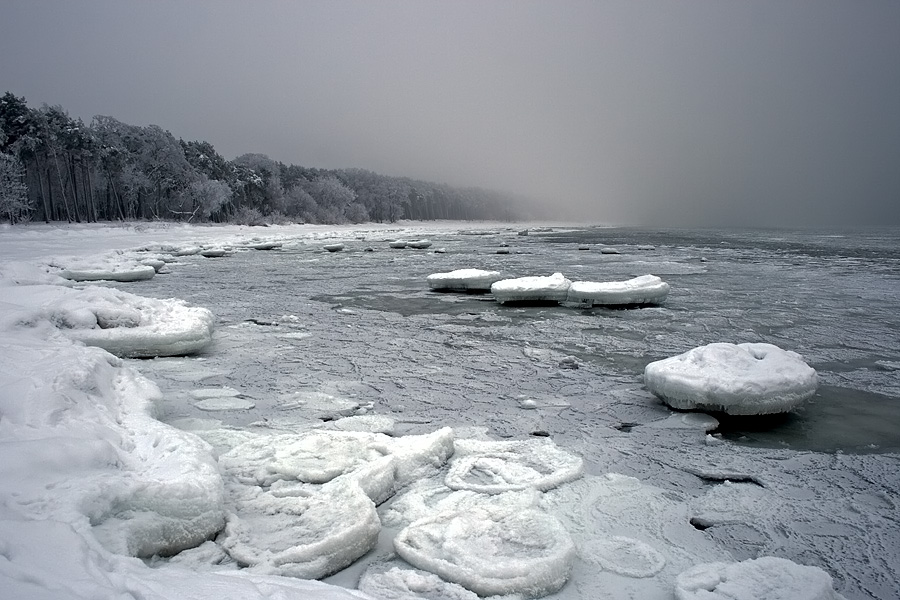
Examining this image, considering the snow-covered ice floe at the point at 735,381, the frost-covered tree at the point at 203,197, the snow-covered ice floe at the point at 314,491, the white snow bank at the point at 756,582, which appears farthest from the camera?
the frost-covered tree at the point at 203,197

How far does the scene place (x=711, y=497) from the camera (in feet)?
10.8

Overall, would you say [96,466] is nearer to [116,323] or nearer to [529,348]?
[116,323]

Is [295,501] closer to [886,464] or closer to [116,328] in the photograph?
[886,464]

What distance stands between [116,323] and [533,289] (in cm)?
666

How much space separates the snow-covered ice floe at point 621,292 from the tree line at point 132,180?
33.8 m

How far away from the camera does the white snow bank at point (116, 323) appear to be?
20.4 ft

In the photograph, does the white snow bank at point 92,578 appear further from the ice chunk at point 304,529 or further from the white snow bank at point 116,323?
the white snow bank at point 116,323

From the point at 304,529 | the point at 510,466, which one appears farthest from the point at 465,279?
the point at 304,529

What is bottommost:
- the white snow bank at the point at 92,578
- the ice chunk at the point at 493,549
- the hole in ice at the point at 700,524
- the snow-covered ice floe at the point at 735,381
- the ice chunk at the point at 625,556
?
the hole in ice at the point at 700,524

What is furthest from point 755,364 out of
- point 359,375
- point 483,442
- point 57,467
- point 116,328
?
point 116,328

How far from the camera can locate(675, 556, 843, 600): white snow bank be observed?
2.26m

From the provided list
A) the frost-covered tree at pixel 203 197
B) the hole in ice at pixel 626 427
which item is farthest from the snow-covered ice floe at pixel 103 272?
the frost-covered tree at pixel 203 197

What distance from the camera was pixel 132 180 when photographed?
4512 centimetres

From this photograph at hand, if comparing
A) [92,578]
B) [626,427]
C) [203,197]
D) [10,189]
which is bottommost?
[626,427]
